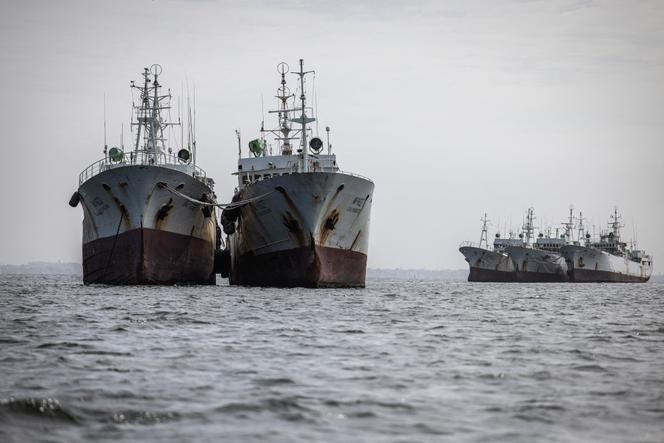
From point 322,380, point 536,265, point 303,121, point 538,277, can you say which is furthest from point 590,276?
point 322,380

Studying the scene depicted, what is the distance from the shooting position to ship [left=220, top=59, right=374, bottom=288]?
39562 millimetres

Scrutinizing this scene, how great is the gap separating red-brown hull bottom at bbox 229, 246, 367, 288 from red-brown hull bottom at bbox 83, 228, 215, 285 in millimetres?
3326

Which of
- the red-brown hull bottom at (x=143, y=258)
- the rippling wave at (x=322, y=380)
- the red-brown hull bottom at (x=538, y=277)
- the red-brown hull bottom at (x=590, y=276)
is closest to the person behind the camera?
the rippling wave at (x=322, y=380)

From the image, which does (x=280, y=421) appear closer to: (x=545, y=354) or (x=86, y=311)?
(x=545, y=354)

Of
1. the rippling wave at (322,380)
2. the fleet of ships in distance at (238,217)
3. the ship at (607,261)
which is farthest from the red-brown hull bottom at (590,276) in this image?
the rippling wave at (322,380)

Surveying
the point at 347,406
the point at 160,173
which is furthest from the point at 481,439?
the point at 160,173

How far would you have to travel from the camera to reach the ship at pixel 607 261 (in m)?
107

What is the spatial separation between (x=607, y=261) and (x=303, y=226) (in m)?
80.7

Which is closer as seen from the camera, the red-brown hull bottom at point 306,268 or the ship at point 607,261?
the red-brown hull bottom at point 306,268

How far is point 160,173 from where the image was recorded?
4200 centimetres

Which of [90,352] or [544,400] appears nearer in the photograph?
[544,400]

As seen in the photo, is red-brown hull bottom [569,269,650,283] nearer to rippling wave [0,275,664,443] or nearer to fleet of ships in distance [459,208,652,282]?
fleet of ships in distance [459,208,652,282]

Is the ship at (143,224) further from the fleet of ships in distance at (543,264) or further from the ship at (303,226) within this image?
the fleet of ships in distance at (543,264)

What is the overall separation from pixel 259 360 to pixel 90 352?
129 inches
